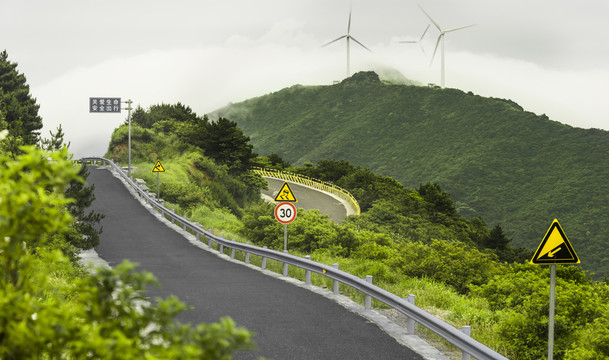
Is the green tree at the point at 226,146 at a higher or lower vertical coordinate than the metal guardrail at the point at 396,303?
higher

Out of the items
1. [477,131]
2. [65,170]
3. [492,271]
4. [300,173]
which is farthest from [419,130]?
[65,170]

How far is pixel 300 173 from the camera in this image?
74438mm

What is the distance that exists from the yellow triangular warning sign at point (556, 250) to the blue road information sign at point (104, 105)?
5657 cm

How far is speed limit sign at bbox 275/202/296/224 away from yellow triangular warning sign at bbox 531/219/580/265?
31.7 ft

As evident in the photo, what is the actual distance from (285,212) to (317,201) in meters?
35.8

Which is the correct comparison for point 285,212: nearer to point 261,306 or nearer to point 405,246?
point 405,246

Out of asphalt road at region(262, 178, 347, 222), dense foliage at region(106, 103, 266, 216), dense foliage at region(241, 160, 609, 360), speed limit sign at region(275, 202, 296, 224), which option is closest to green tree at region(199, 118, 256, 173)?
dense foliage at region(106, 103, 266, 216)

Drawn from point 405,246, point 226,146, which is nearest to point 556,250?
point 405,246

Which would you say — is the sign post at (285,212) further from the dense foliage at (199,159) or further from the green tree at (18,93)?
the green tree at (18,93)

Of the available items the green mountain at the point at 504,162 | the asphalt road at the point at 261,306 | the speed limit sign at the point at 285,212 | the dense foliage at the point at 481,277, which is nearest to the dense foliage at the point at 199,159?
the dense foliage at the point at 481,277

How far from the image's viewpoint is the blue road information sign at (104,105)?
195ft

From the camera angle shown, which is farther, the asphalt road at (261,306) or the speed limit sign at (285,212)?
the speed limit sign at (285,212)

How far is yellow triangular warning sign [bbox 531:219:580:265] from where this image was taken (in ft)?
31.2

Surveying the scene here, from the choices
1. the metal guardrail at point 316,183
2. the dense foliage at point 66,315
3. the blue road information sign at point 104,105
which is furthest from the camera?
the blue road information sign at point 104,105
